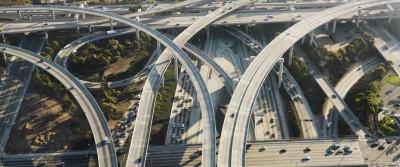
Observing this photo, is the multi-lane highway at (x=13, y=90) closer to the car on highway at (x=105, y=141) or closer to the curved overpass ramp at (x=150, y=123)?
the car on highway at (x=105, y=141)

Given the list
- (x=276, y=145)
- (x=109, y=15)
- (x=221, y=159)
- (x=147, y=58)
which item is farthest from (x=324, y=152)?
(x=109, y=15)

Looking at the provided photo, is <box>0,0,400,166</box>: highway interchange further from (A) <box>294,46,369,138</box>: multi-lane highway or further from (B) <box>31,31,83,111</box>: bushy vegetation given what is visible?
(B) <box>31,31,83,111</box>: bushy vegetation

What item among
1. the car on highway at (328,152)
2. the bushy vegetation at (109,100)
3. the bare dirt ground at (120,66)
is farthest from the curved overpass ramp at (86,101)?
the car on highway at (328,152)

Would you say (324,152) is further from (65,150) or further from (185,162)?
(65,150)

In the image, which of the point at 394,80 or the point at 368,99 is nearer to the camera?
the point at 368,99

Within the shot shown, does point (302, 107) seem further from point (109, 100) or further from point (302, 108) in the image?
point (109, 100)

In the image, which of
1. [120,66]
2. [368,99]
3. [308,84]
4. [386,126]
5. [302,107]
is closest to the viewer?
[386,126]

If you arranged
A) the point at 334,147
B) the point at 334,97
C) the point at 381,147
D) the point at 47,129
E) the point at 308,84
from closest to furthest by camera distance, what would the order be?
the point at 334,147
the point at 381,147
the point at 47,129
the point at 334,97
the point at 308,84

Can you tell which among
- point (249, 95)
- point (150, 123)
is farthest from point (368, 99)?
point (150, 123)
